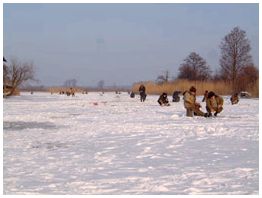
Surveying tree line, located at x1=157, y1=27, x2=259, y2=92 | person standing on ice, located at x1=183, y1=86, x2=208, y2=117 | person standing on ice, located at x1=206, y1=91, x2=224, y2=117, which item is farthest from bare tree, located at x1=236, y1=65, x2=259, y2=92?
person standing on ice, located at x1=183, y1=86, x2=208, y2=117

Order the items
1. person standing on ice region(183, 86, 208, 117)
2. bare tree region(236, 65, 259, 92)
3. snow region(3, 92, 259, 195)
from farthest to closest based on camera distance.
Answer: bare tree region(236, 65, 259, 92), person standing on ice region(183, 86, 208, 117), snow region(3, 92, 259, 195)

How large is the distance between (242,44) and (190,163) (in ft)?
192

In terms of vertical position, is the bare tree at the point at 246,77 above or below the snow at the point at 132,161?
above

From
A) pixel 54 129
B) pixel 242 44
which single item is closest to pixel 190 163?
pixel 54 129

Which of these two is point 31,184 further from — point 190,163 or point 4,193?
point 190,163

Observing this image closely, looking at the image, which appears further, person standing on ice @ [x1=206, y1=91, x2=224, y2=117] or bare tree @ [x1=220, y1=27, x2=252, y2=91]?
bare tree @ [x1=220, y1=27, x2=252, y2=91]

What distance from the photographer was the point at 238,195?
610 centimetres

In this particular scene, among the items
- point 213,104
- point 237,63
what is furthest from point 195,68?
point 213,104

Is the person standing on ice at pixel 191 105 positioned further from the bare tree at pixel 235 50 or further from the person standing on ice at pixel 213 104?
the bare tree at pixel 235 50

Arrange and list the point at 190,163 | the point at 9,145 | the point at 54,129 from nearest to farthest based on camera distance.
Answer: the point at 190,163 < the point at 9,145 < the point at 54,129

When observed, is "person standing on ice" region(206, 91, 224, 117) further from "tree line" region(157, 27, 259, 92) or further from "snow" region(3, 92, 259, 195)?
"tree line" region(157, 27, 259, 92)

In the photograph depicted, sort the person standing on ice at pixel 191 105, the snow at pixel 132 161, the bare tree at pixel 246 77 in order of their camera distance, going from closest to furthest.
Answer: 1. the snow at pixel 132 161
2. the person standing on ice at pixel 191 105
3. the bare tree at pixel 246 77

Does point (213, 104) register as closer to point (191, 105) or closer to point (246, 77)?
point (191, 105)

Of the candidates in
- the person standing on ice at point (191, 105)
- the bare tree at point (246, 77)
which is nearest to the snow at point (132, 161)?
the person standing on ice at point (191, 105)
